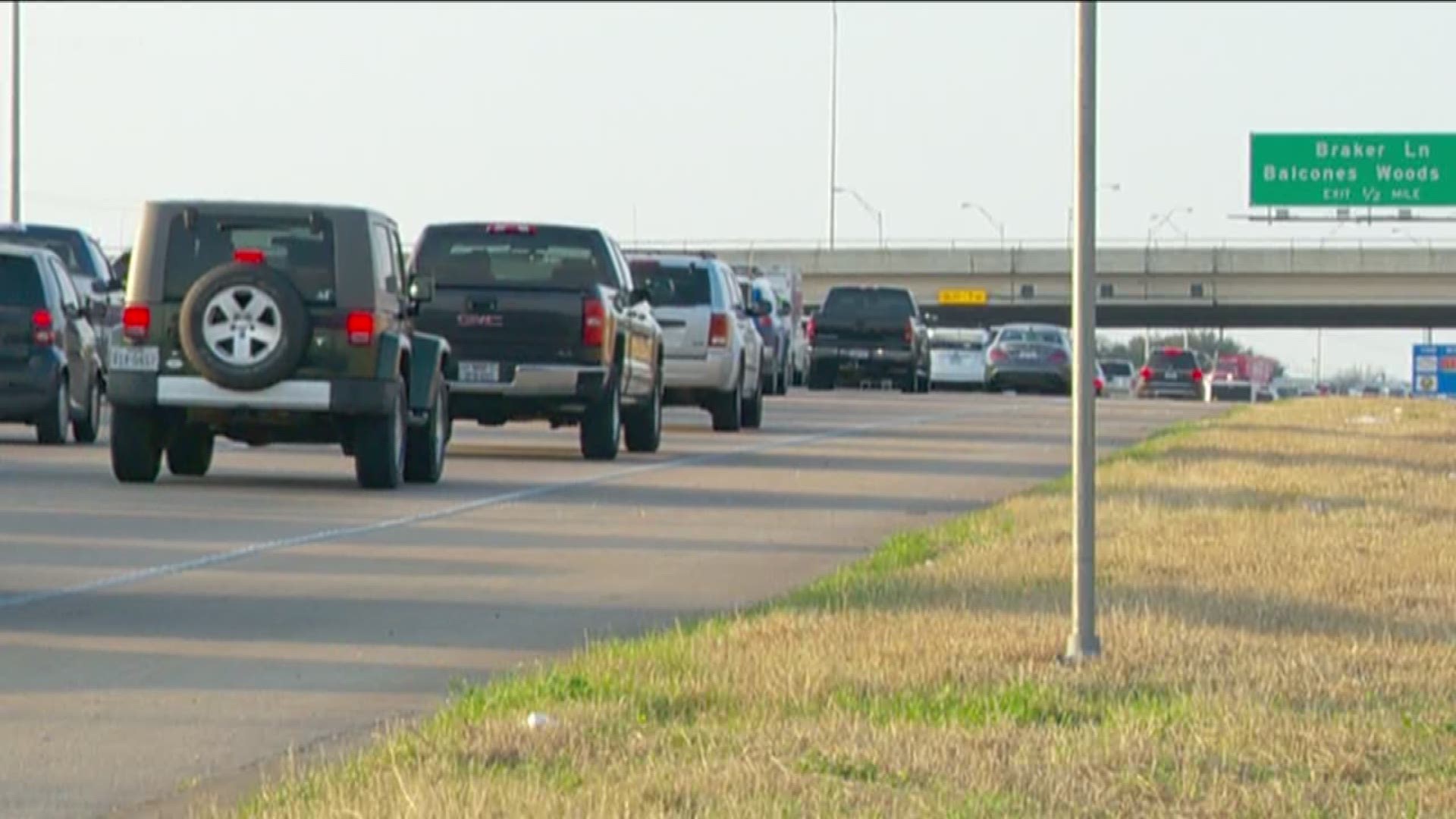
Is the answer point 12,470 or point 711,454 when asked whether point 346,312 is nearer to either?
point 12,470

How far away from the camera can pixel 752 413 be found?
34.9 metres

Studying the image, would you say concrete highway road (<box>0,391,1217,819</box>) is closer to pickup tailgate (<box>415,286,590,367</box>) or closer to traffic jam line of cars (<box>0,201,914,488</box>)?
traffic jam line of cars (<box>0,201,914,488</box>)

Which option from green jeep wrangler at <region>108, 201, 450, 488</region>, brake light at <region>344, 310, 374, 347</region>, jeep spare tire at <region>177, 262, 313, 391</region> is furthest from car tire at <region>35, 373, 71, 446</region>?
brake light at <region>344, 310, 374, 347</region>

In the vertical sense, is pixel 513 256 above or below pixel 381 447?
above

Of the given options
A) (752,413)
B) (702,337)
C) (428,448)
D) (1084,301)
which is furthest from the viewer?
(752,413)

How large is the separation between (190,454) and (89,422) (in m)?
5.38

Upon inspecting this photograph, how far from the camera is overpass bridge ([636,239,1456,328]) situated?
90500mm

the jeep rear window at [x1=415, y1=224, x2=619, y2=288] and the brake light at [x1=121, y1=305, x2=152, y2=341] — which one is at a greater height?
the jeep rear window at [x1=415, y1=224, x2=619, y2=288]

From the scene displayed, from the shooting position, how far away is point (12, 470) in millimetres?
22562

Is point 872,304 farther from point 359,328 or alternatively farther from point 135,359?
point 135,359

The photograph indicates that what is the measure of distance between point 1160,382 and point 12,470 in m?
50.7

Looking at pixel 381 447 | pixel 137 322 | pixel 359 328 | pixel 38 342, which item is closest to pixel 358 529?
pixel 359 328

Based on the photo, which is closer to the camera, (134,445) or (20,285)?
(134,445)

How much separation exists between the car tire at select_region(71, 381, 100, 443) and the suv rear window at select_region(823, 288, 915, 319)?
3099cm
